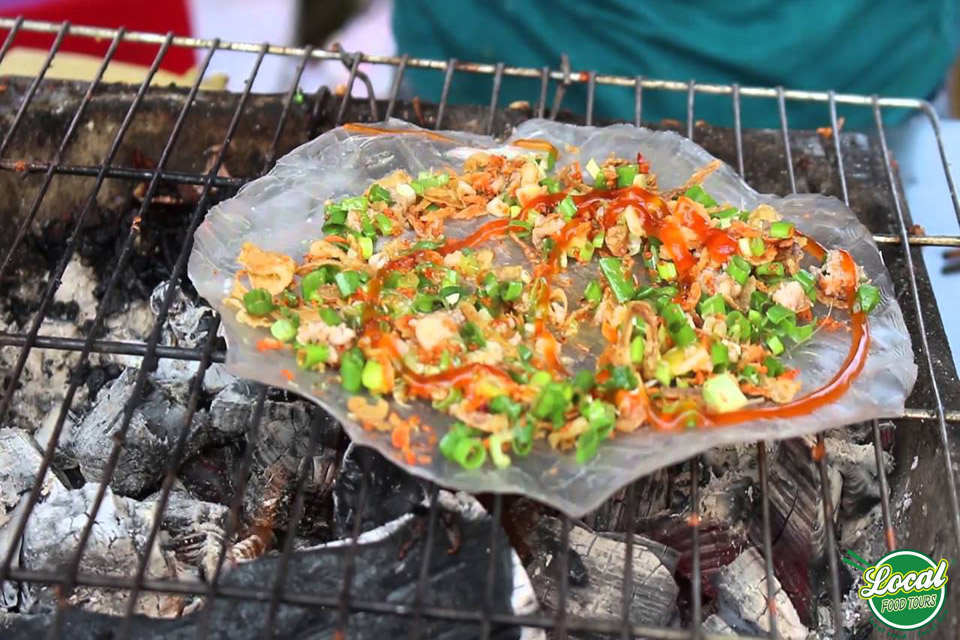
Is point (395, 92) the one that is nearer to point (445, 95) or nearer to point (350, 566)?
point (445, 95)

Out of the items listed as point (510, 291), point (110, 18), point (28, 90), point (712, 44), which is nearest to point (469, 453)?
point (510, 291)

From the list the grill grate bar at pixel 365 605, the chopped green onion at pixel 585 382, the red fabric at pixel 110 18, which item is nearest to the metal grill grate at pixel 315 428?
the grill grate bar at pixel 365 605

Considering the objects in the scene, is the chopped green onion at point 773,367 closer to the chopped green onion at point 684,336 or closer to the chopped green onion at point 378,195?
the chopped green onion at point 684,336

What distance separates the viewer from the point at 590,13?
10.2 ft

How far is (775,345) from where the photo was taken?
181 cm

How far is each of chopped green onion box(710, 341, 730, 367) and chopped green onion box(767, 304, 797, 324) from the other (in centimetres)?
17

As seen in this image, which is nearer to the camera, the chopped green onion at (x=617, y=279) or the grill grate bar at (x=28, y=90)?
the chopped green onion at (x=617, y=279)

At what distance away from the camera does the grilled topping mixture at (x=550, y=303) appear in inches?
64.4

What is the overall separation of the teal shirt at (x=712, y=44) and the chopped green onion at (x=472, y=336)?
166 cm

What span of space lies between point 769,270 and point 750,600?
694 millimetres

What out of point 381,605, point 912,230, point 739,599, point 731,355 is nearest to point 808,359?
point 731,355

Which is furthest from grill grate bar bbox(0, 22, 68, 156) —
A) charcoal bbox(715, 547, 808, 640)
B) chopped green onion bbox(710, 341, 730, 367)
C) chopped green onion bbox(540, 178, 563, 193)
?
charcoal bbox(715, 547, 808, 640)

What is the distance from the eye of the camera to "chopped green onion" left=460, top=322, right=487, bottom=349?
174 centimetres

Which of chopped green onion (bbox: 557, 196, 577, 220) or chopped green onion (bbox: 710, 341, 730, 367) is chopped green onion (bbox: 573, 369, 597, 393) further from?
chopped green onion (bbox: 557, 196, 577, 220)
